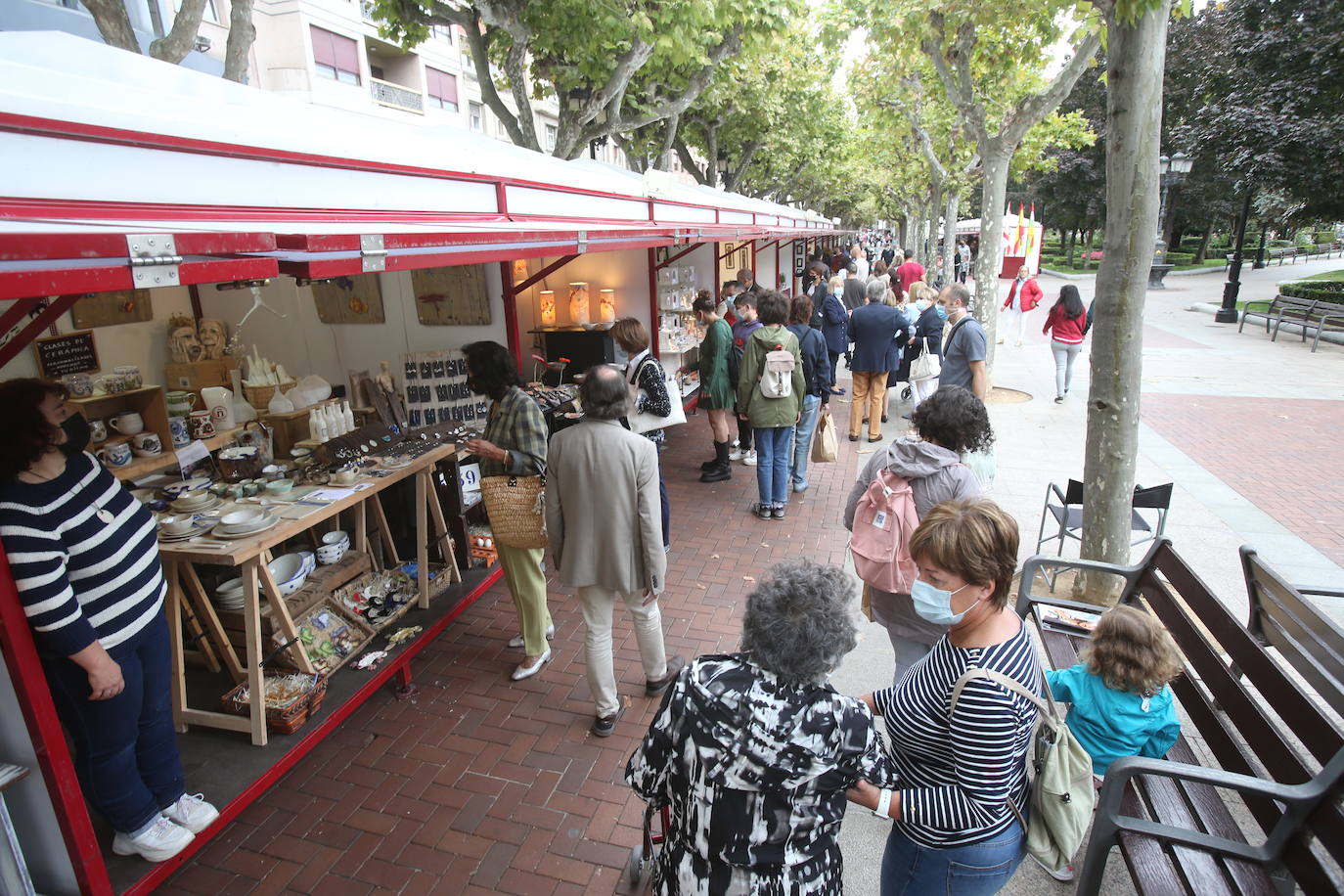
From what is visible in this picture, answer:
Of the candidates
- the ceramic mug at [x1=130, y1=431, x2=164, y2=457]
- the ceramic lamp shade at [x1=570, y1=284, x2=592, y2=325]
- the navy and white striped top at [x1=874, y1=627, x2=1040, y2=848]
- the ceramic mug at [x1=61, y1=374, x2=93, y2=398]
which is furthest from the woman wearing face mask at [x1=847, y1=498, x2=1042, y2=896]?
the ceramic lamp shade at [x1=570, y1=284, x2=592, y2=325]

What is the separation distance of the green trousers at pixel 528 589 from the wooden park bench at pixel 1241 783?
2793 millimetres

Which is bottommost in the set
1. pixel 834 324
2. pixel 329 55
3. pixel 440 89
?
pixel 834 324

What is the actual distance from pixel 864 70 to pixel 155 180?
17.2m

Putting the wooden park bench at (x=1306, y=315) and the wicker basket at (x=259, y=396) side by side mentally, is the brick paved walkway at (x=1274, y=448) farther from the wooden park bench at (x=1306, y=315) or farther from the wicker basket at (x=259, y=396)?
the wicker basket at (x=259, y=396)

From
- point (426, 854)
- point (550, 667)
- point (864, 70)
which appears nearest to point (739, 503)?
point (550, 667)

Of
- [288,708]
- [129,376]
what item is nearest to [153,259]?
[288,708]

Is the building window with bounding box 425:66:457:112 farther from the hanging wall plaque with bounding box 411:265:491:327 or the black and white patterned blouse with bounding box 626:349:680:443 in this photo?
the black and white patterned blouse with bounding box 626:349:680:443

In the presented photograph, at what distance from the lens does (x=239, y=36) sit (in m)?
5.40

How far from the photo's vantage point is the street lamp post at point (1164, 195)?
17.2 metres

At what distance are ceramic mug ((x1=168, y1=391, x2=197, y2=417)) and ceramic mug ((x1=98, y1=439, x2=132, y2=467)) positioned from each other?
0.59m

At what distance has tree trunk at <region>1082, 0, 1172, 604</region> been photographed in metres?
4.03

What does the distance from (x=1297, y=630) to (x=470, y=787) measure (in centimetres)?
363

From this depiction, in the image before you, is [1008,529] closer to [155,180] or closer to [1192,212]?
[155,180]

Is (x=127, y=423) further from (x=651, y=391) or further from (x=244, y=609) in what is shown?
(x=651, y=391)
